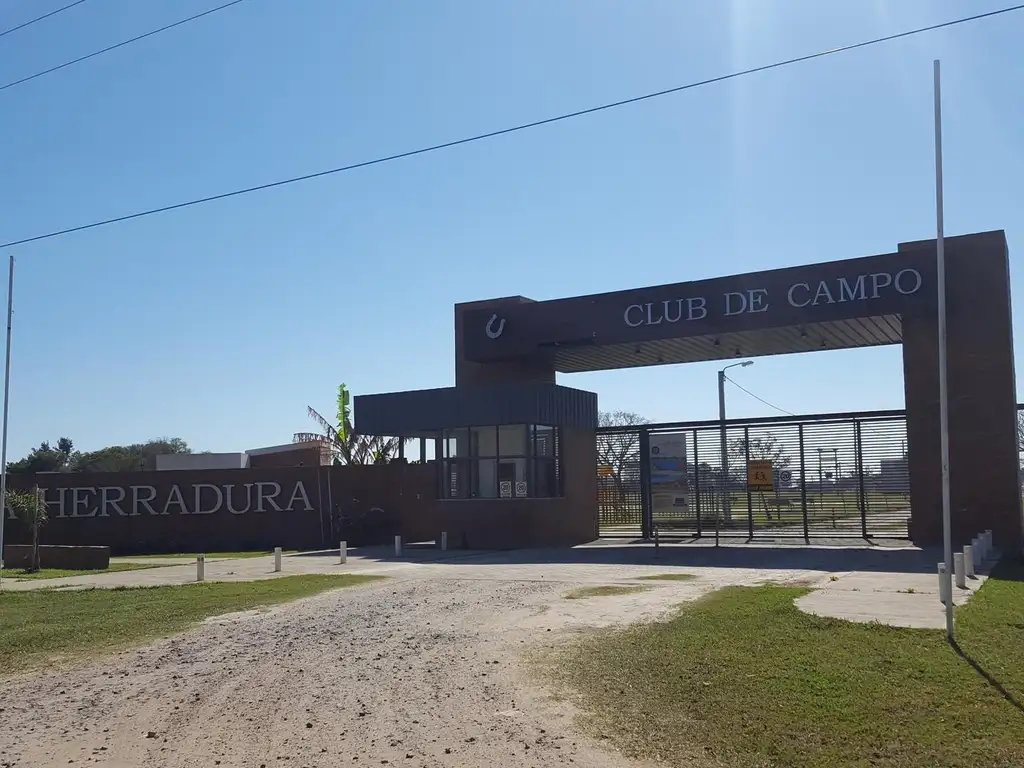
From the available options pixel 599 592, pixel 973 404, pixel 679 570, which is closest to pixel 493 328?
pixel 679 570

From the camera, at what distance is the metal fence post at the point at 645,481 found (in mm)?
30141

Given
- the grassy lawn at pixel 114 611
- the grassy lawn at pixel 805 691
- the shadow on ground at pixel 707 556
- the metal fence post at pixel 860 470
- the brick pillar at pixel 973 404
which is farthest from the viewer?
the metal fence post at pixel 860 470

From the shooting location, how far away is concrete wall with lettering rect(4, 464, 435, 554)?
114 feet

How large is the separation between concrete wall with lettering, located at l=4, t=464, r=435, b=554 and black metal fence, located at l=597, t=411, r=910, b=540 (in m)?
8.00

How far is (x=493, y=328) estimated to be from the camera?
30266mm

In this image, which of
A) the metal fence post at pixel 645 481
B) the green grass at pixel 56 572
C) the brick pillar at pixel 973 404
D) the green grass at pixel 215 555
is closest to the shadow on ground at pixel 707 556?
the brick pillar at pixel 973 404

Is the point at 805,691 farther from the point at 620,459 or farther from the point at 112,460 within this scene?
the point at 112,460

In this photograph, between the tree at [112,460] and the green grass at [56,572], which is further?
the tree at [112,460]

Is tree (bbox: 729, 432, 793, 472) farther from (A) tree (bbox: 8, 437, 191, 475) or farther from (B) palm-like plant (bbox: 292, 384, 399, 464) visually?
(A) tree (bbox: 8, 437, 191, 475)

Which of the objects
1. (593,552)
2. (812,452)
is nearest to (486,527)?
(593,552)

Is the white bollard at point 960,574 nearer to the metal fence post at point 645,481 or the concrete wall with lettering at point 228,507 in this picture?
the metal fence post at point 645,481

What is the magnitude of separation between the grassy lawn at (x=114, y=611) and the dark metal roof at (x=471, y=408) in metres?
8.68

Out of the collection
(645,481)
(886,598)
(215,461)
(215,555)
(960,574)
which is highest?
(215,461)

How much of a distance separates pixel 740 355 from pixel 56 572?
1998 centimetres
